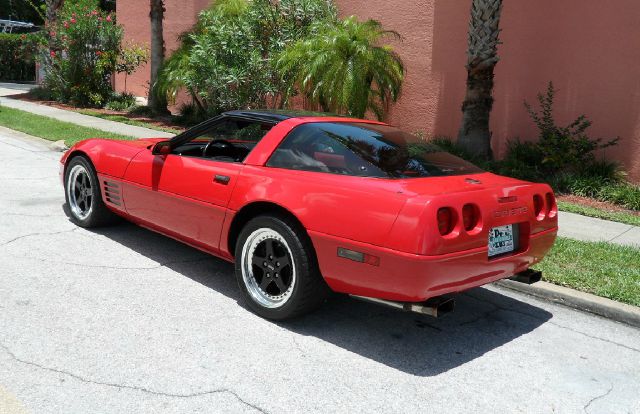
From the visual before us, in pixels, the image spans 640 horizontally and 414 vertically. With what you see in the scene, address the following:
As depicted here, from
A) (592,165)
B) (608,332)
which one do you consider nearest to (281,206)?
(608,332)

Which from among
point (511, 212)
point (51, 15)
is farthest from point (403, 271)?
point (51, 15)

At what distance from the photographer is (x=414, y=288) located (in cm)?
358

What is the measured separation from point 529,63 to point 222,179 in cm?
781

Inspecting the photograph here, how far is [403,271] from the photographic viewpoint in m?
3.56

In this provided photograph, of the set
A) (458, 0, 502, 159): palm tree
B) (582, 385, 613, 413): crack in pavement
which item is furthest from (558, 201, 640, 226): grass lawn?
(582, 385, 613, 413): crack in pavement

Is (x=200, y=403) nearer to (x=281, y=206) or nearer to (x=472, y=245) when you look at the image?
(x=281, y=206)

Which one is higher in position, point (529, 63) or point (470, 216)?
point (529, 63)

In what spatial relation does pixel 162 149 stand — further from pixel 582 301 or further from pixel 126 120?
pixel 126 120

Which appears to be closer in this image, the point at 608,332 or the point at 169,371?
the point at 169,371

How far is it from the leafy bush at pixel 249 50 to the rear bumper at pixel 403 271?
985 cm

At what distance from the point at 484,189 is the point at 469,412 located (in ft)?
4.63

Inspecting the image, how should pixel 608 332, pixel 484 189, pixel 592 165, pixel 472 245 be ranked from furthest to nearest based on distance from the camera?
pixel 592 165
pixel 608 332
pixel 484 189
pixel 472 245

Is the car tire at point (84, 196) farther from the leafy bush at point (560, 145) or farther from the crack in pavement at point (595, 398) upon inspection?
the leafy bush at point (560, 145)

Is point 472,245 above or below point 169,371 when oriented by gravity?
above
